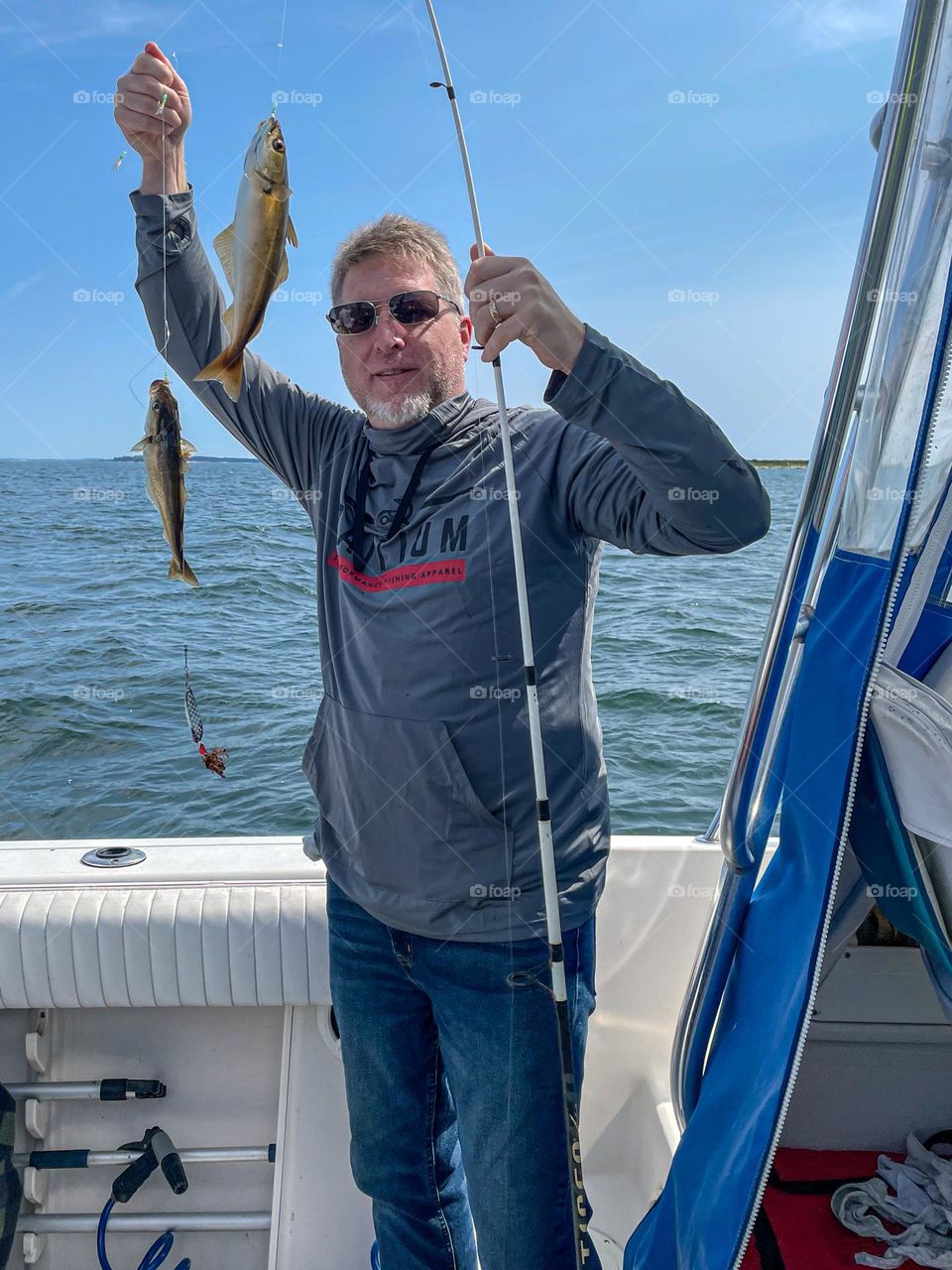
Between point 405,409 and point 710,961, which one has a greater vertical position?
point 405,409

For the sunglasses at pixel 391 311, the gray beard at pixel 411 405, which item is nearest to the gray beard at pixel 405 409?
the gray beard at pixel 411 405

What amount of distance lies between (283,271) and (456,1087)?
5.26ft

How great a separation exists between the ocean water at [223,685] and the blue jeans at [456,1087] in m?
1.46

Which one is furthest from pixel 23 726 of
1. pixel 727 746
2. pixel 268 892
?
pixel 268 892

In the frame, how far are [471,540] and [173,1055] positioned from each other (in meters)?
2.08

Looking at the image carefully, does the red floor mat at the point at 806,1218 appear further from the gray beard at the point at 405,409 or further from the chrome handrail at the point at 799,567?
the gray beard at the point at 405,409

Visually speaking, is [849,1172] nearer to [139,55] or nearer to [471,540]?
[471,540]

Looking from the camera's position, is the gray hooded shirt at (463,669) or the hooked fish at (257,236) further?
the gray hooded shirt at (463,669)

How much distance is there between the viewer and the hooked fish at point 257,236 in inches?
68.2

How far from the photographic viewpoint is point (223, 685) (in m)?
9.16

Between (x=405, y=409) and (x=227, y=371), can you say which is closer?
(x=227, y=371)

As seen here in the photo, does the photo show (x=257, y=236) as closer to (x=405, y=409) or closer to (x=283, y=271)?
(x=283, y=271)

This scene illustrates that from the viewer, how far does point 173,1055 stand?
3154 mm

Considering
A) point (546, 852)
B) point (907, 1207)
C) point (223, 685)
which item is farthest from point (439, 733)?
point (223, 685)
